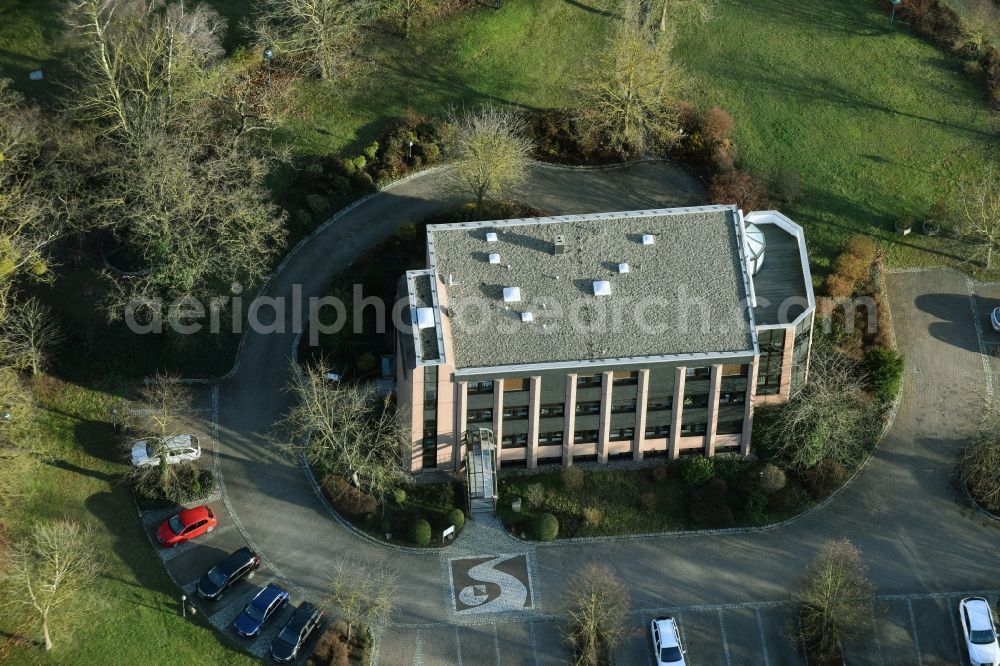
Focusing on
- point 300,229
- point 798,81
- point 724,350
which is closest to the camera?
point 724,350

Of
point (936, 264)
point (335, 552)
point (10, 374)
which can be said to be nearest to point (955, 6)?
point (936, 264)

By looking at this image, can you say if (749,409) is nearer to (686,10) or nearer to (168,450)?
(168,450)

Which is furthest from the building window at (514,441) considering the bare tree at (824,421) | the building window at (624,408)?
the bare tree at (824,421)

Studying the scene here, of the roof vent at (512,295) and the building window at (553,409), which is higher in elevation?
the roof vent at (512,295)

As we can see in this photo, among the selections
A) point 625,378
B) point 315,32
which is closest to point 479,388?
point 625,378

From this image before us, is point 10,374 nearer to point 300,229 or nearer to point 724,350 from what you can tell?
point 300,229

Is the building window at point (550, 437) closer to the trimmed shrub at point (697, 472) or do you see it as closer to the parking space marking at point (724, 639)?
the trimmed shrub at point (697, 472)

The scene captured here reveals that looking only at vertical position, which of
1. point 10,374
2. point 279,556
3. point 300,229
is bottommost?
point 279,556
